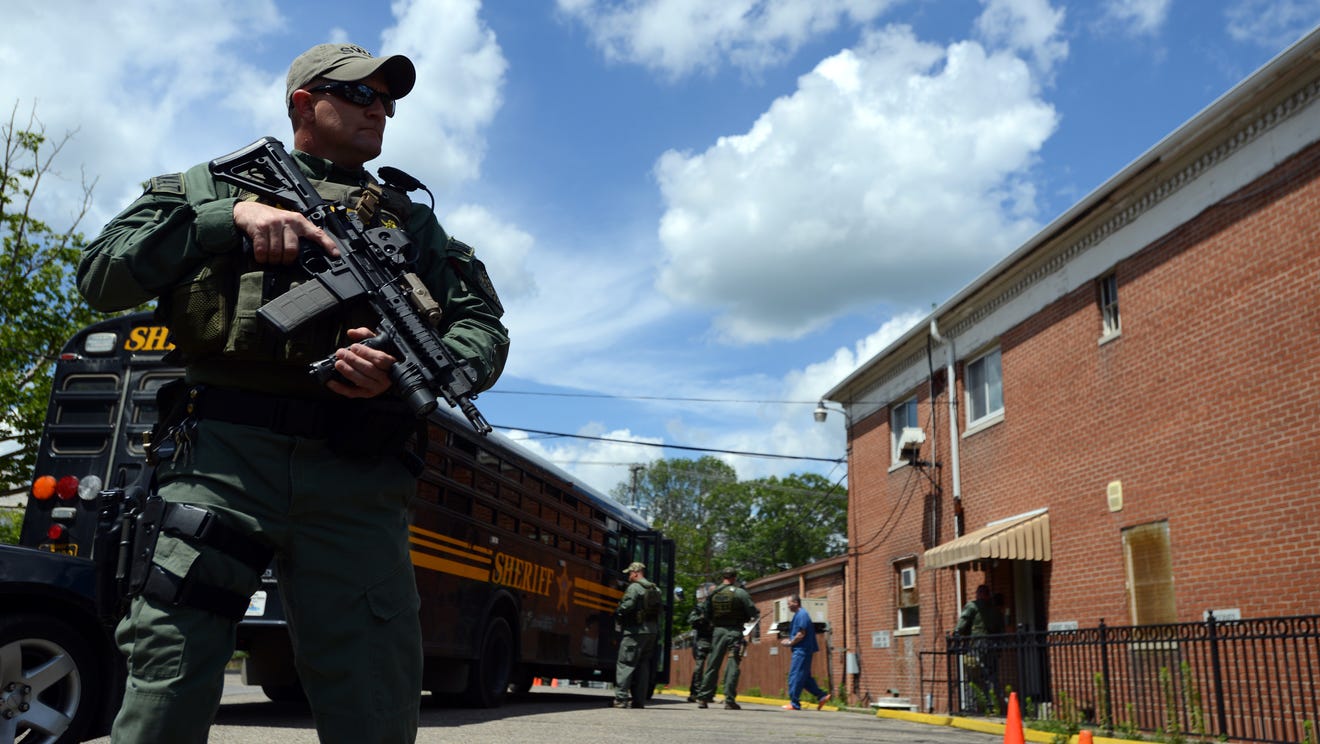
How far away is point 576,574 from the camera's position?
48.1ft

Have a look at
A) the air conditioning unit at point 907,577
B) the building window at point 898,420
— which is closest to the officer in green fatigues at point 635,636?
the air conditioning unit at point 907,577

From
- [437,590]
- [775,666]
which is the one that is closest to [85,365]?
[437,590]

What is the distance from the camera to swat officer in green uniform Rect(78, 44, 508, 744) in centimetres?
244

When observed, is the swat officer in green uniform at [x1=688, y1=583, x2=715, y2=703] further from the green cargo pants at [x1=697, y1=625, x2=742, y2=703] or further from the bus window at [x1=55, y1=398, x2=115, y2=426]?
the bus window at [x1=55, y1=398, x2=115, y2=426]

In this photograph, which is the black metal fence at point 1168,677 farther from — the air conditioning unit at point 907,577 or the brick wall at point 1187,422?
the air conditioning unit at point 907,577

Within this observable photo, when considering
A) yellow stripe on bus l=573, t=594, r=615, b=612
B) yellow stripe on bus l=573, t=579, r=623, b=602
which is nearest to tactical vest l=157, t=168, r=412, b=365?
yellow stripe on bus l=573, t=579, r=623, b=602

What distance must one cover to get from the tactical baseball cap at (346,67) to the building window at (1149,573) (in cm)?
1261

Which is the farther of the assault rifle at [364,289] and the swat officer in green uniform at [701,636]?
the swat officer in green uniform at [701,636]

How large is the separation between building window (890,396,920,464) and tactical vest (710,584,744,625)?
6.02 metres

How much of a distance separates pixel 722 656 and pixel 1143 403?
270 inches

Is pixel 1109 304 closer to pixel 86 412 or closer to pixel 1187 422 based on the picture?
pixel 1187 422

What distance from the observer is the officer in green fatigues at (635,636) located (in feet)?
47.6

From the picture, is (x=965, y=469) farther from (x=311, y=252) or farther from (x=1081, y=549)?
(x=311, y=252)

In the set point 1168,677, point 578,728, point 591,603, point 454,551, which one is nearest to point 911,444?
point 591,603
